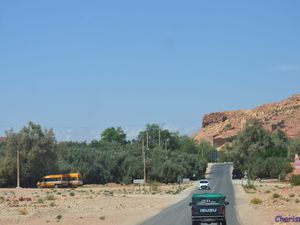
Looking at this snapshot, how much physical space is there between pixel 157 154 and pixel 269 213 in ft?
302

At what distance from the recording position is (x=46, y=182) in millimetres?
105625

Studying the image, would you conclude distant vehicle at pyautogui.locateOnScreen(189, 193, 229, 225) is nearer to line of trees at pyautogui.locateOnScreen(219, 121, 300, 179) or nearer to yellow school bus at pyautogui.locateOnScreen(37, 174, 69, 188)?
yellow school bus at pyautogui.locateOnScreen(37, 174, 69, 188)

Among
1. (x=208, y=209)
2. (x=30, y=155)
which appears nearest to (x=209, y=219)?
(x=208, y=209)

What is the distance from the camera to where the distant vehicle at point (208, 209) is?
104 ft

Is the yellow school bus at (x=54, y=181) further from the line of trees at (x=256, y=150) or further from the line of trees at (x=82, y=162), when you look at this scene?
the line of trees at (x=256, y=150)

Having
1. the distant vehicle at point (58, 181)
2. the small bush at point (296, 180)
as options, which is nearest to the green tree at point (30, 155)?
the distant vehicle at point (58, 181)

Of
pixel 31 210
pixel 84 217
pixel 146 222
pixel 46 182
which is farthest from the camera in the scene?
pixel 46 182

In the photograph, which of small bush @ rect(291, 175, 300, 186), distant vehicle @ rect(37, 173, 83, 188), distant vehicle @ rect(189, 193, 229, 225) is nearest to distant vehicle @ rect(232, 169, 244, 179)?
distant vehicle @ rect(37, 173, 83, 188)

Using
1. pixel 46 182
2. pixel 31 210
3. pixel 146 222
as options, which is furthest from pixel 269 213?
pixel 46 182

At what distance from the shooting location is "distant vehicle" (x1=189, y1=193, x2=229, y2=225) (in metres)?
31.8

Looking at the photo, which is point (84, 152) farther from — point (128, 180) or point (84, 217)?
point (84, 217)

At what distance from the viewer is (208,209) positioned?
3178 cm

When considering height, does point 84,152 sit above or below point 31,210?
above

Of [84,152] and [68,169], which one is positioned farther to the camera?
[84,152]
